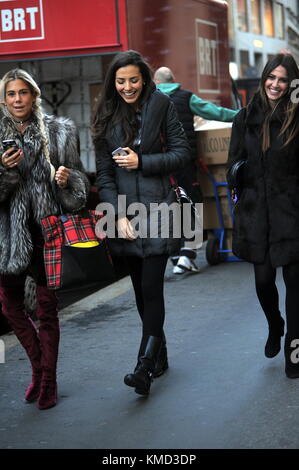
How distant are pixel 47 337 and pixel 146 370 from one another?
0.54 metres

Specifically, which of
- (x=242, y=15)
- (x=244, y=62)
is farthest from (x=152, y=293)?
(x=244, y=62)

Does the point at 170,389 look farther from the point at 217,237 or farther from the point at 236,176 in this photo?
the point at 217,237

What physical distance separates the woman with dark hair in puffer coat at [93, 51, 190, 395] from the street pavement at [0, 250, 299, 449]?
0.36 m

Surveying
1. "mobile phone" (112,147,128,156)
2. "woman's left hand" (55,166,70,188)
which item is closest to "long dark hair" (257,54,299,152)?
"mobile phone" (112,147,128,156)

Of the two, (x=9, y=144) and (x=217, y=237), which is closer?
(x=9, y=144)

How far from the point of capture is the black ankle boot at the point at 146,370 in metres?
4.92

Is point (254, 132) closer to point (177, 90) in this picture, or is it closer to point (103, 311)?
point (103, 311)

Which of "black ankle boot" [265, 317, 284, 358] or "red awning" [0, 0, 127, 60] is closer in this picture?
"black ankle boot" [265, 317, 284, 358]

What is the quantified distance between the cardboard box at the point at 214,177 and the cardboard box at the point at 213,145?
133 mm

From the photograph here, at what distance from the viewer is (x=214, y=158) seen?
382 inches

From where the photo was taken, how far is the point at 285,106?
17.1ft

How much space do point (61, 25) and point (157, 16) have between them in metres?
1.11

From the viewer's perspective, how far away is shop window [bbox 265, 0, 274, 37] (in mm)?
38969

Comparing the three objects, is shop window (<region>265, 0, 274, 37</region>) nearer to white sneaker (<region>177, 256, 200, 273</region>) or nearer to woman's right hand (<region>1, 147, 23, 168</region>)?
white sneaker (<region>177, 256, 200, 273</region>)
